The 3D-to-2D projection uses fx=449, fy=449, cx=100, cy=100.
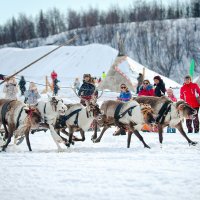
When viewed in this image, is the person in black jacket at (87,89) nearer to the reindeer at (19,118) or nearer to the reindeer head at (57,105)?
the reindeer head at (57,105)

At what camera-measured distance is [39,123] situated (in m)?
8.06

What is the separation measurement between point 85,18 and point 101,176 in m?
74.2

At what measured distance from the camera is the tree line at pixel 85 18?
73812mm

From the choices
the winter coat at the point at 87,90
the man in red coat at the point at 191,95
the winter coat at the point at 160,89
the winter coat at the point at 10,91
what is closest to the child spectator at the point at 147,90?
the winter coat at the point at 160,89

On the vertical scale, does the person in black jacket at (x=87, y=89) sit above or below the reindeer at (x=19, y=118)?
above

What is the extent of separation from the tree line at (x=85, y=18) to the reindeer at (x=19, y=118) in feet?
209

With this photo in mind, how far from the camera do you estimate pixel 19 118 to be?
7828mm

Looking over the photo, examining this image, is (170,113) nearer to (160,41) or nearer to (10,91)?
(10,91)

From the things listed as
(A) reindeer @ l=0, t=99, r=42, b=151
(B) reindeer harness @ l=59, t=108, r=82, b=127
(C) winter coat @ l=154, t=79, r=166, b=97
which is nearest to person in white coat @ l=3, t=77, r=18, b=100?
(B) reindeer harness @ l=59, t=108, r=82, b=127

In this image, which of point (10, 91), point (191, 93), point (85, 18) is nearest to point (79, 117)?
point (10, 91)

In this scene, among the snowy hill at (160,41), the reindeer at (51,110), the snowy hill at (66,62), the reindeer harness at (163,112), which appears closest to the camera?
the reindeer at (51,110)

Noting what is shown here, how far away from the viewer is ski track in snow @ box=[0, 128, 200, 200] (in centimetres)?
402

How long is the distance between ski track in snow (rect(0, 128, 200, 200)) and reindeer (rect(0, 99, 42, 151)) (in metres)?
1.07

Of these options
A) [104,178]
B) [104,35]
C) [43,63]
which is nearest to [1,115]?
[104,178]
